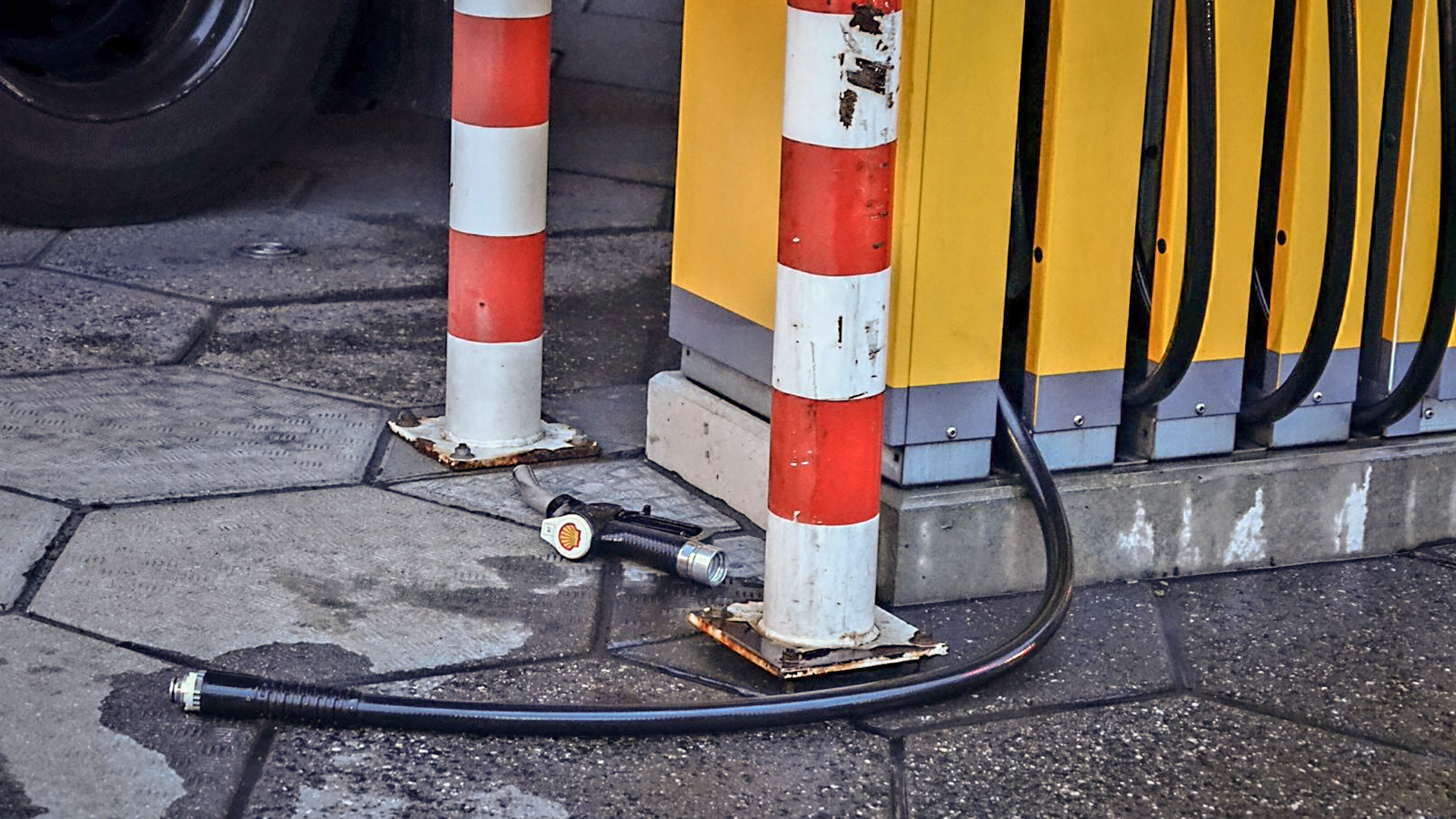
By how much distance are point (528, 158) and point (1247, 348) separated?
1.27 metres

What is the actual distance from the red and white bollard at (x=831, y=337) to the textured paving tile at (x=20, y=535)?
1.10 m

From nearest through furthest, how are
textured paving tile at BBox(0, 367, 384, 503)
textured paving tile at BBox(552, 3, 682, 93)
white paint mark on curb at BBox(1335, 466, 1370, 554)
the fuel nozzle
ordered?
the fuel nozzle
white paint mark on curb at BBox(1335, 466, 1370, 554)
textured paving tile at BBox(0, 367, 384, 503)
textured paving tile at BBox(552, 3, 682, 93)

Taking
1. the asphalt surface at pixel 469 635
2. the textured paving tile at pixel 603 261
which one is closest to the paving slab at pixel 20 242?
the asphalt surface at pixel 469 635

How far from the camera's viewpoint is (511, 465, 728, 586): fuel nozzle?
286 cm

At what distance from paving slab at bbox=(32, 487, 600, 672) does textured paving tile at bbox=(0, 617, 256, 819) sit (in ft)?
0.29

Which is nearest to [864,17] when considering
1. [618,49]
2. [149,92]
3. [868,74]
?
[868,74]

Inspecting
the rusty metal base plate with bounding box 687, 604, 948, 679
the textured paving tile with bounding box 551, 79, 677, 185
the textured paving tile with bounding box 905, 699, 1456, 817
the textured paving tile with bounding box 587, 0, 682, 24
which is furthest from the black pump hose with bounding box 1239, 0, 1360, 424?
the textured paving tile with bounding box 587, 0, 682, 24

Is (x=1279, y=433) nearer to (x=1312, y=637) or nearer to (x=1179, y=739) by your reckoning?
(x=1312, y=637)

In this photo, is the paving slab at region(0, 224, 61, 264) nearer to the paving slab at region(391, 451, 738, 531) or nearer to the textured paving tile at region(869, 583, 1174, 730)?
the paving slab at region(391, 451, 738, 531)

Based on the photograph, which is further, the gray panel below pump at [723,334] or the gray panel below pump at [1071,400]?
the gray panel below pump at [723,334]

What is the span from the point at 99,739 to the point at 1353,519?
202cm

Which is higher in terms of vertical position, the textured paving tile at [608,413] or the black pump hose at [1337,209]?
the black pump hose at [1337,209]

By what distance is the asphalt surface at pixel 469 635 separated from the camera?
2.32 meters

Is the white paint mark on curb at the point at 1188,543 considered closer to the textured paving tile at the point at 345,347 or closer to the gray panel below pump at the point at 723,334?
the gray panel below pump at the point at 723,334
